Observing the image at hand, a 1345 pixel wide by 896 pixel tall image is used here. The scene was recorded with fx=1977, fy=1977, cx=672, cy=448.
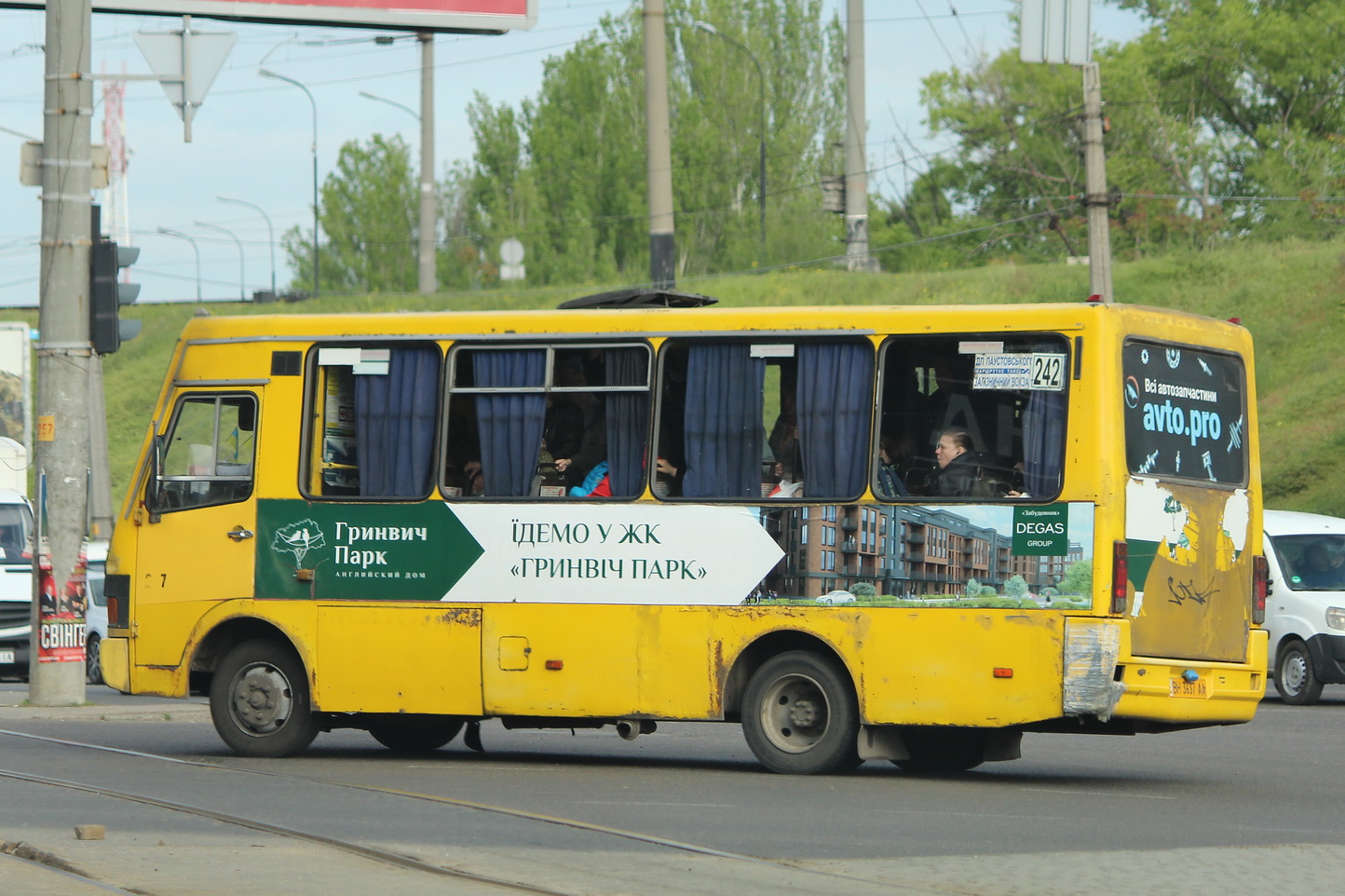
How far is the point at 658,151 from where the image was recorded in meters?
34.7

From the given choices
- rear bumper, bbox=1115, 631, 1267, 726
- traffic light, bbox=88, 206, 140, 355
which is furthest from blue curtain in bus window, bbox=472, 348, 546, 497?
traffic light, bbox=88, 206, 140, 355

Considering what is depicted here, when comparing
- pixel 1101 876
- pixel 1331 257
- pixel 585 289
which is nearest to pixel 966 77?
pixel 585 289

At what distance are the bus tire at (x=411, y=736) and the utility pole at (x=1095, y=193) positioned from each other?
1315cm

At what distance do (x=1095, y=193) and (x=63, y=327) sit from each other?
42.8ft

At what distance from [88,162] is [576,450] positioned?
8.12 metres

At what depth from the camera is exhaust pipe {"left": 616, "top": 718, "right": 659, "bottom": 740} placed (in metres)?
12.5

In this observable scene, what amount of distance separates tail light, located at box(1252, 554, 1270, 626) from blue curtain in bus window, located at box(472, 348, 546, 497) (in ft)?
15.0

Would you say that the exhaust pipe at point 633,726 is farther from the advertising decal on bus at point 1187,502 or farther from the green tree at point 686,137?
the green tree at point 686,137

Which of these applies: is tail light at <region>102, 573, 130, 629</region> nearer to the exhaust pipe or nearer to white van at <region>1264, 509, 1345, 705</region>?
the exhaust pipe

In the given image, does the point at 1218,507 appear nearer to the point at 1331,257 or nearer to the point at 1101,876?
the point at 1101,876

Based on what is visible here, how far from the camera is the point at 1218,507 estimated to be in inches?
481

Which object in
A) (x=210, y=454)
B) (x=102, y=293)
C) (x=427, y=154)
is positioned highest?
(x=427, y=154)

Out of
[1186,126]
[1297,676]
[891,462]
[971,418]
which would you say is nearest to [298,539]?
[891,462]

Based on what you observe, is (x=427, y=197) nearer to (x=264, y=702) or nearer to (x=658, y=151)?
(x=658, y=151)
